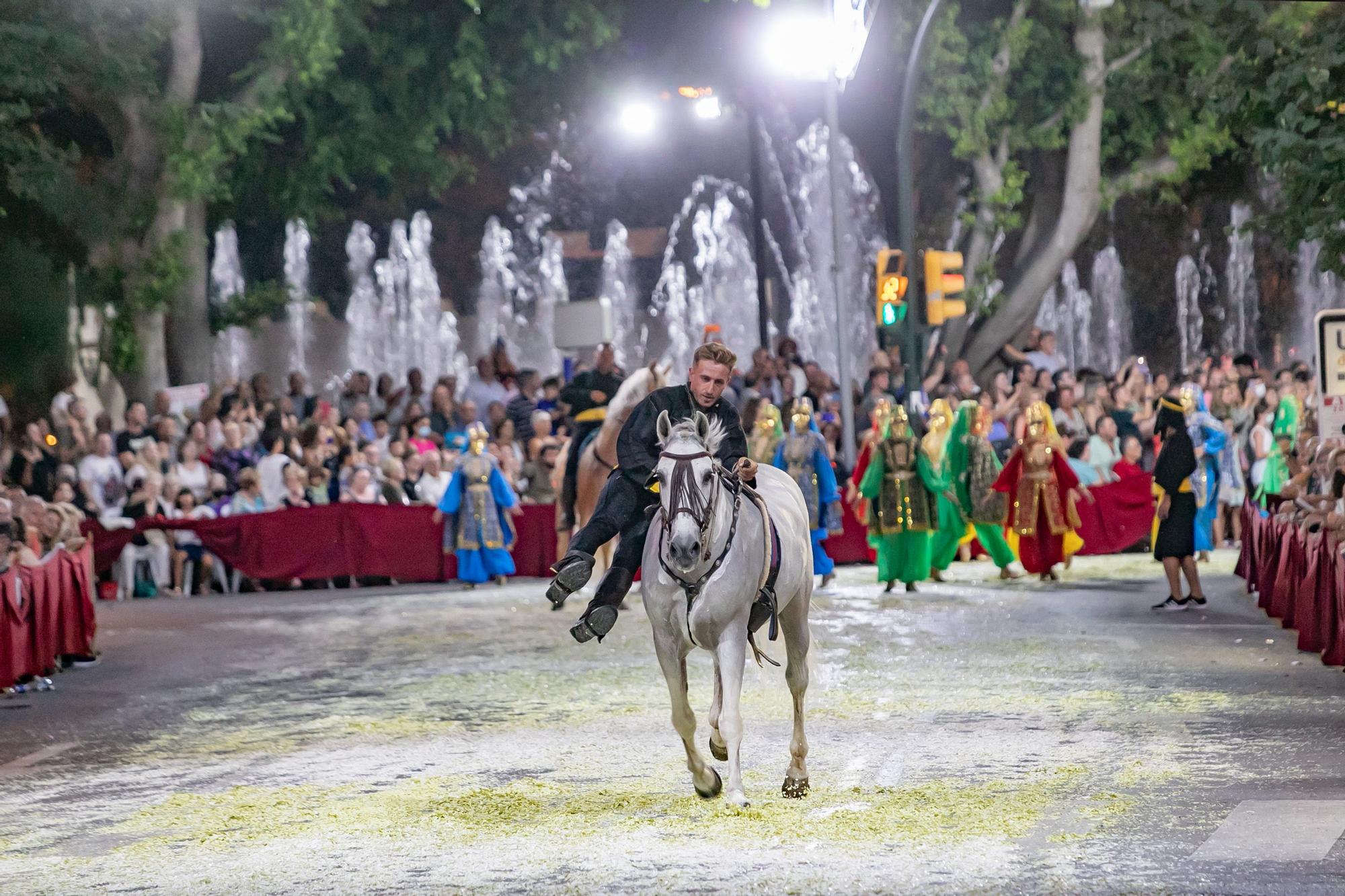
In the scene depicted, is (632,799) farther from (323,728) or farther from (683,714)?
(323,728)

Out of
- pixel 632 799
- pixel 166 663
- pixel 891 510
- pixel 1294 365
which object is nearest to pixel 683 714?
pixel 632 799

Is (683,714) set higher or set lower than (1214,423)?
lower

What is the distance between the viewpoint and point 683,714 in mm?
8883

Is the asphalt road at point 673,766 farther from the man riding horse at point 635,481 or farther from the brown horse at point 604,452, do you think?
the brown horse at point 604,452

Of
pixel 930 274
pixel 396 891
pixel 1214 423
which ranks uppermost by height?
pixel 930 274

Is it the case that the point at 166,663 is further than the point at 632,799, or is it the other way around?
the point at 166,663

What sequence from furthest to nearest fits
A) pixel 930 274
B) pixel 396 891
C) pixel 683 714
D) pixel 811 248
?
1. pixel 811 248
2. pixel 930 274
3. pixel 683 714
4. pixel 396 891

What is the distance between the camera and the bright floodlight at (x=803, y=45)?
25.0 m

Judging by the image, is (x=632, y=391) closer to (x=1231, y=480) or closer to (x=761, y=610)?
(x=761, y=610)

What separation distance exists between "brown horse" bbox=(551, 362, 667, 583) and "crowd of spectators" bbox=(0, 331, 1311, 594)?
1.94 meters

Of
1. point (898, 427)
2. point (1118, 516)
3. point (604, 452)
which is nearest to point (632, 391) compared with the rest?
point (604, 452)

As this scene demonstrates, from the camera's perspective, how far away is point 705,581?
880 centimetres

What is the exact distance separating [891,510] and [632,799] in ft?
38.2

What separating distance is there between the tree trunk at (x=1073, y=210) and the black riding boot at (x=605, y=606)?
26586mm
